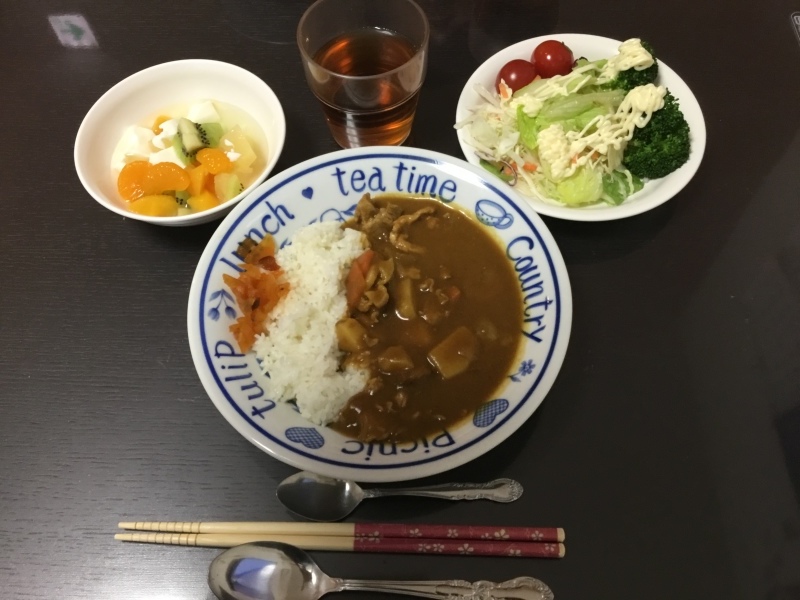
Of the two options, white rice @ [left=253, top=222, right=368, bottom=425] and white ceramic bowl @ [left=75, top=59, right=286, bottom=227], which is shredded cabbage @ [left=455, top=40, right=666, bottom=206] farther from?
white ceramic bowl @ [left=75, top=59, right=286, bottom=227]

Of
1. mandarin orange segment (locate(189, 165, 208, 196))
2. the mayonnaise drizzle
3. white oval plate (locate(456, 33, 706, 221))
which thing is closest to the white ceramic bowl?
mandarin orange segment (locate(189, 165, 208, 196))

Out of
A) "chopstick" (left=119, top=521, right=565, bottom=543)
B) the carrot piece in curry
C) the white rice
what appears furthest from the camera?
the carrot piece in curry

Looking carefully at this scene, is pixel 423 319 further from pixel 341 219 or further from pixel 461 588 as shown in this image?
pixel 461 588

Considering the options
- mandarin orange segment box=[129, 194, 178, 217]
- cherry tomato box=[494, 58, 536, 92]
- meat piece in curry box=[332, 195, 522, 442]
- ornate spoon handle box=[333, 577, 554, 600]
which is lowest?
ornate spoon handle box=[333, 577, 554, 600]

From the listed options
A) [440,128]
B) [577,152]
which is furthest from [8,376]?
[577,152]

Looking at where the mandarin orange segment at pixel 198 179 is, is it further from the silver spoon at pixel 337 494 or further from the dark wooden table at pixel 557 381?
the silver spoon at pixel 337 494
